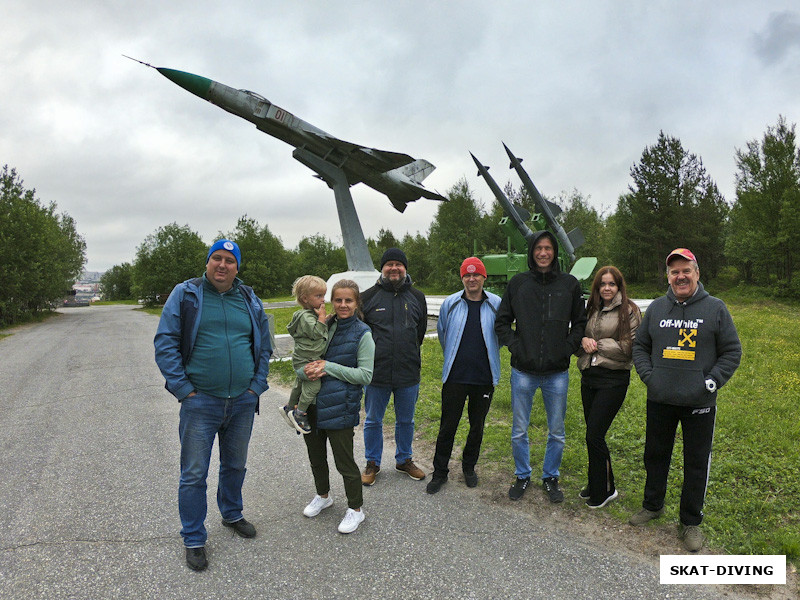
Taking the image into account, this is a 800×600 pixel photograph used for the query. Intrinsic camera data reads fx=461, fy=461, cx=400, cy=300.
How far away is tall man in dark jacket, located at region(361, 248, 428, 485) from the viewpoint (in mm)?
3650

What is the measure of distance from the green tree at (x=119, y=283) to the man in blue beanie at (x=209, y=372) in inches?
2730

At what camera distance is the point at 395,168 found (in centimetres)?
1505

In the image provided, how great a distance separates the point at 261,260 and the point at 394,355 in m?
43.2

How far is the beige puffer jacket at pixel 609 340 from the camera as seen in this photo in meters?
3.11

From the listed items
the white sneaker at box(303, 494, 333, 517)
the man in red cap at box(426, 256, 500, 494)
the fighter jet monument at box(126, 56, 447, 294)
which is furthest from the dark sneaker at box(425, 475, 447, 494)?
the fighter jet monument at box(126, 56, 447, 294)

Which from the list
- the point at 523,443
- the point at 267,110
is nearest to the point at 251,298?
the point at 523,443

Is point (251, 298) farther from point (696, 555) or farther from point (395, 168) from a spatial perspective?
point (395, 168)

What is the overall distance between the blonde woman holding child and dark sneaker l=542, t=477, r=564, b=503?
71.4 inches

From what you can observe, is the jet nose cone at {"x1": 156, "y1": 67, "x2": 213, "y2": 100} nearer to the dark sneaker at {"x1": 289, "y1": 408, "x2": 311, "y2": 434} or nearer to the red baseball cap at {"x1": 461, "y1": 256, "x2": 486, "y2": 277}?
the red baseball cap at {"x1": 461, "y1": 256, "x2": 486, "y2": 277}

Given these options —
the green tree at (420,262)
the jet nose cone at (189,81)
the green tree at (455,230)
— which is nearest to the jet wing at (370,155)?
the jet nose cone at (189,81)

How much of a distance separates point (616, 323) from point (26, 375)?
9.73 m

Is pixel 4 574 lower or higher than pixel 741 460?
lower

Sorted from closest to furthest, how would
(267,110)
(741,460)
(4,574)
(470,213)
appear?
(4,574) < (741,460) < (267,110) < (470,213)

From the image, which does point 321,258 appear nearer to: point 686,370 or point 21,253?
point 21,253
